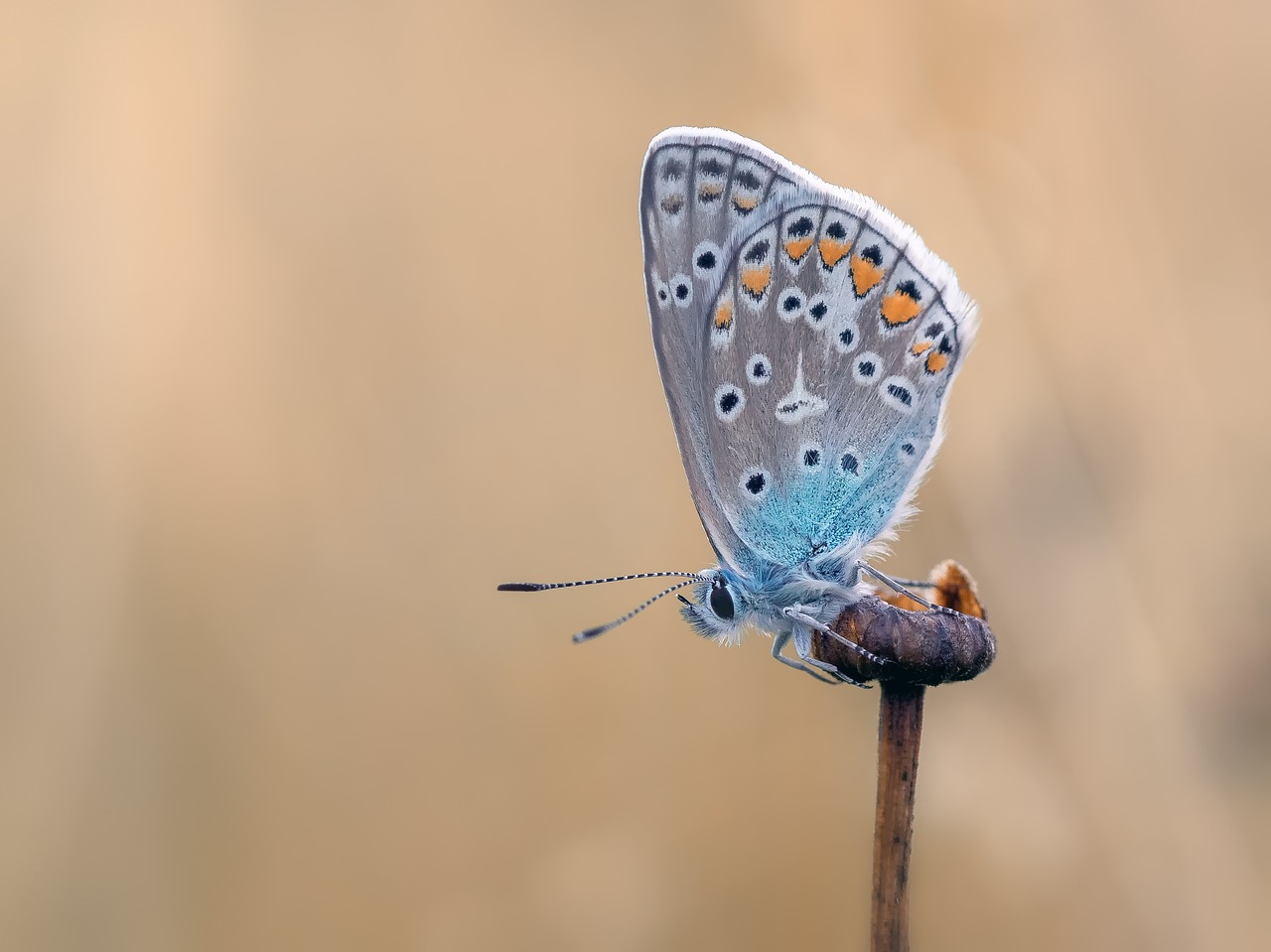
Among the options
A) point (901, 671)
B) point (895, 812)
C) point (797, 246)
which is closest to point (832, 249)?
point (797, 246)

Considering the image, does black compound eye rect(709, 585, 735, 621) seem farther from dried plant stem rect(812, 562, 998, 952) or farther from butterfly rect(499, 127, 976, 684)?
dried plant stem rect(812, 562, 998, 952)

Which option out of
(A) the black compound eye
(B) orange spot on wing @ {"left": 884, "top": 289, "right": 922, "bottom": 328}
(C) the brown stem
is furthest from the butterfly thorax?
(C) the brown stem

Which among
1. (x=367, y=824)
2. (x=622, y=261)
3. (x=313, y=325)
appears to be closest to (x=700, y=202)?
(x=622, y=261)

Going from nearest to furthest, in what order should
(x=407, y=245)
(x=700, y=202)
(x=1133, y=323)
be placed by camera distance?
1. (x=700, y=202)
2. (x=1133, y=323)
3. (x=407, y=245)

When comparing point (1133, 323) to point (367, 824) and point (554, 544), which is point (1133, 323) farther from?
point (367, 824)

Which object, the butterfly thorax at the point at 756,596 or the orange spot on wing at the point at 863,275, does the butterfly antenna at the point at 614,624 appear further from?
the orange spot on wing at the point at 863,275

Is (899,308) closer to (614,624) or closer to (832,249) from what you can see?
(832,249)

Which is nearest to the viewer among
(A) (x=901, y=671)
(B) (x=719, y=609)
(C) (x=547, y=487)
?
(A) (x=901, y=671)

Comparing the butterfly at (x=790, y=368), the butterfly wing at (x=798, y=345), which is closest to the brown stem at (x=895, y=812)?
the butterfly at (x=790, y=368)
